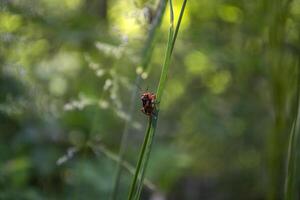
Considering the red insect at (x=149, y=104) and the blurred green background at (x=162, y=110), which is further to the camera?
the blurred green background at (x=162, y=110)

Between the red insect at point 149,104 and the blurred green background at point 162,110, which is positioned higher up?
the blurred green background at point 162,110

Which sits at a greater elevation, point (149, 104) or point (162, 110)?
point (162, 110)

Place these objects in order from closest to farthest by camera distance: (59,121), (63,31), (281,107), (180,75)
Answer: (281,107) → (63,31) → (59,121) → (180,75)

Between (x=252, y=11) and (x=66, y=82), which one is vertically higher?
(x=66, y=82)

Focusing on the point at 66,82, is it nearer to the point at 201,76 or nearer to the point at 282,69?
the point at 201,76

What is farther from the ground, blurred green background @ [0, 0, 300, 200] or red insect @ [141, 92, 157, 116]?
blurred green background @ [0, 0, 300, 200]

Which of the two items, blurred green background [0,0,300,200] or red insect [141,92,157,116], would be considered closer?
red insect [141,92,157,116]

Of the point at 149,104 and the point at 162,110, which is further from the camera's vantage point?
the point at 162,110

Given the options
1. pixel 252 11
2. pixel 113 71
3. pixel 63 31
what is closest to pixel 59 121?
pixel 63 31
